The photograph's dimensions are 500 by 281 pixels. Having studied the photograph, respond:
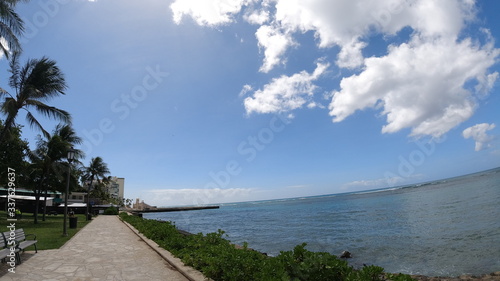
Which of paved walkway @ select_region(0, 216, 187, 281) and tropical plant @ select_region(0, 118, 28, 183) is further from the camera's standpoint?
tropical plant @ select_region(0, 118, 28, 183)

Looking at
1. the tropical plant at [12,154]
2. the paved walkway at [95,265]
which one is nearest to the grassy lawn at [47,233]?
the paved walkway at [95,265]

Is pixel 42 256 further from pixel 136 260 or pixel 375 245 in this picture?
pixel 375 245

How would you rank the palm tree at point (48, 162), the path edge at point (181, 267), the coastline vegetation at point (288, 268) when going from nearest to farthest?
the coastline vegetation at point (288, 268)
the path edge at point (181, 267)
the palm tree at point (48, 162)

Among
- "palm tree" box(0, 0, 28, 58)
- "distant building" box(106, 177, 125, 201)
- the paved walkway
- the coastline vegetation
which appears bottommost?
the paved walkway

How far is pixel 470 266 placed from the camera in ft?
31.2

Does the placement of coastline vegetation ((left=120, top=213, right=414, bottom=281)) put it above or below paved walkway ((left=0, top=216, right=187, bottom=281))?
above

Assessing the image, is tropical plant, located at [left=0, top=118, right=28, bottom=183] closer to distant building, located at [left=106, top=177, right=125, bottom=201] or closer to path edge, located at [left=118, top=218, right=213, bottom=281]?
path edge, located at [left=118, top=218, right=213, bottom=281]

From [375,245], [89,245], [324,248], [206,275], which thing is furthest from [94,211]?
[206,275]

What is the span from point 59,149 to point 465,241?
27601mm

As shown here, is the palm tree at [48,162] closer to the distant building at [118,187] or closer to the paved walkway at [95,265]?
the paved walkway at [95,265]

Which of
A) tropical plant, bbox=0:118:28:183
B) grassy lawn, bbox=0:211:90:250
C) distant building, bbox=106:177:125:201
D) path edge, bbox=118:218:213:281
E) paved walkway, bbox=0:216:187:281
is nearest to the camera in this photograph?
path edge, bbox=118:218:213:281

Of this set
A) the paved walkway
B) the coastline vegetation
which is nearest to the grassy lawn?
the paved walkway

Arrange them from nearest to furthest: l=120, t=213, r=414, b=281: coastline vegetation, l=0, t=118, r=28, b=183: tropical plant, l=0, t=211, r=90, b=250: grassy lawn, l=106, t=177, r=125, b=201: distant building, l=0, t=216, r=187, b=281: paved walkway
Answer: l=120, t=213, r=414, b=281: coastline vegetation → l=0, t=216, r=187, b=281: paved walkway → l=0, t=211, r=90, b=250: grassy lawn → l=0, t=118, r=28, b=183: tropical plant → l=106, t=177, r=125, b=201: distant building

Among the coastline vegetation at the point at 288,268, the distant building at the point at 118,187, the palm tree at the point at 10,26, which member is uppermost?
the palm tree at the point at 10,26
